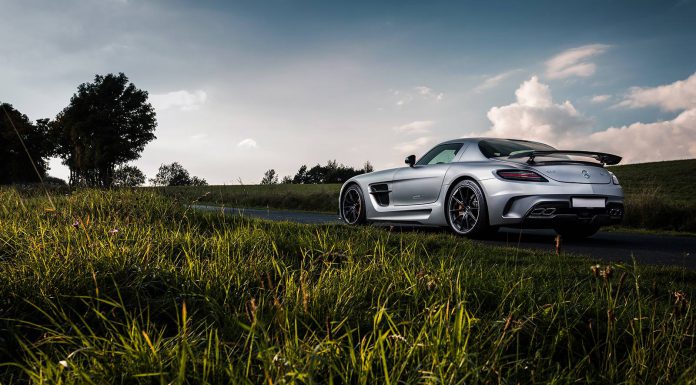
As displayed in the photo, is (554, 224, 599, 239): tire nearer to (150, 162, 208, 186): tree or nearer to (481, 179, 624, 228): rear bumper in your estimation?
(481, 179, 624, 228): rear bumper

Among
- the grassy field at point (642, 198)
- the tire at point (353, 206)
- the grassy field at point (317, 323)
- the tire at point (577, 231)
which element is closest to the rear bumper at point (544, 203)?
the tire at point (577, 231)

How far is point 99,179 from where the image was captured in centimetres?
927

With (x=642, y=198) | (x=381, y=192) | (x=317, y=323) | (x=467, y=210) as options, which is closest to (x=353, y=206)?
(x=381, y=192)

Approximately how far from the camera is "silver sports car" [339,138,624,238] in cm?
669

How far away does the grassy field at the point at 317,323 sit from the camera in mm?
1901

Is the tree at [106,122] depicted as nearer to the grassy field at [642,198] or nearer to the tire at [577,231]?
the grassy field at [642,198]

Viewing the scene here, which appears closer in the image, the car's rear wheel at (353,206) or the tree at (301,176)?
the car's rear wheel at (353,206)

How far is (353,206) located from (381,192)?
933 mm

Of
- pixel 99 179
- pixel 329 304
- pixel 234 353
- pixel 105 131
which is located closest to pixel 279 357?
pixel 234 353

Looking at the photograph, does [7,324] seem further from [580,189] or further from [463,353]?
[580,189]

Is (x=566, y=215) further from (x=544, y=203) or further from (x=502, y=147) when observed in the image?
(x=502, y=147)

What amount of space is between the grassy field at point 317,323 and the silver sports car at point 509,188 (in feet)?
6.99

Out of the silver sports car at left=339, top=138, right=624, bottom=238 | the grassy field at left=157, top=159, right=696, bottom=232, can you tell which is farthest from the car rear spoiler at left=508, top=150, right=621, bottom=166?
the grassy field at left=157, top=159, right=696, bottom=232

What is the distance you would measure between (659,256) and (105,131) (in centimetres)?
5298
